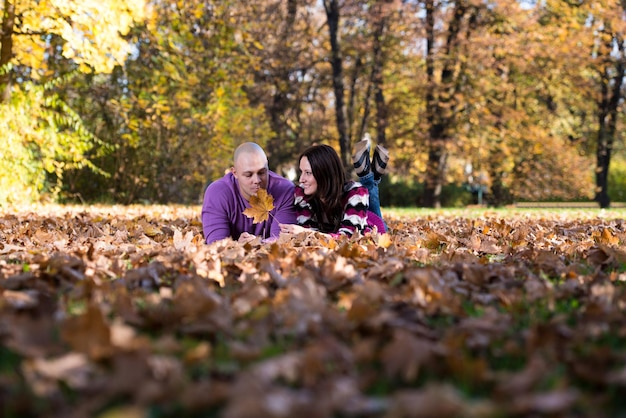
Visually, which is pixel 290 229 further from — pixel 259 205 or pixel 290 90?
pixel 290 90

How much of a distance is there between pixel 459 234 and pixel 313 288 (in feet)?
12.6

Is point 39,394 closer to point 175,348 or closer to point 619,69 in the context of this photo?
point 175,348

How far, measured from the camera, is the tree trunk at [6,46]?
33.2ft

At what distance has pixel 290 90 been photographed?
19375mm

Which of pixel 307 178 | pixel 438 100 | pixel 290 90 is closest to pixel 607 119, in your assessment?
pixel 438 100

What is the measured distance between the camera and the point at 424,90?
58.2 ft

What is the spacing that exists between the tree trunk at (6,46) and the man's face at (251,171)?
24.2ft

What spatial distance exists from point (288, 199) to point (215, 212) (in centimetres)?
58

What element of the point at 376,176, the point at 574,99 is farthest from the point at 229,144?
the point at 574,99

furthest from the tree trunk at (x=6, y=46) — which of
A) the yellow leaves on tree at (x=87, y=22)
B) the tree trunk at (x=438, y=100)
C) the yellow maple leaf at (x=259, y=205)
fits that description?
the tree trunk at (x=438, y=100)

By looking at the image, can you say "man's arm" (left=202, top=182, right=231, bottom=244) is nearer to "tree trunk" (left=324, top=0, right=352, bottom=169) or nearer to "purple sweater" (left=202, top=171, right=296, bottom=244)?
"purple sweater" (left=202, top=171, right=296, bottom=244)

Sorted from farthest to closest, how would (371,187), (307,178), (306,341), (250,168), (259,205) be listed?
(371,187)
(307,178)
(250,168)
(259,205)
(306,341)

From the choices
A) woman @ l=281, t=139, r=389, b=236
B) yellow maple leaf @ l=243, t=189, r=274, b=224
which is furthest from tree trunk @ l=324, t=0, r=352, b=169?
yellow maple leaf @ l=243, t=189, r=274, b=224

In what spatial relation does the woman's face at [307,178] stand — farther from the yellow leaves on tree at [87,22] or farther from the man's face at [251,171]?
the yellow leaves on tree at [87,22]
